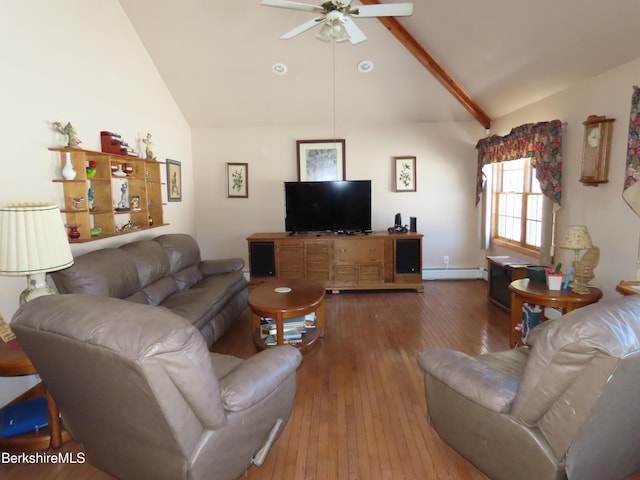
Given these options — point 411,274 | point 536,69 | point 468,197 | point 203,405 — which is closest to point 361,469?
point 203,405

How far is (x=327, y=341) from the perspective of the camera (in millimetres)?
3543

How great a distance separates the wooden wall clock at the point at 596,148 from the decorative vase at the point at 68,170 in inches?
168

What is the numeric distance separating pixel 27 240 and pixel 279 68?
358cm

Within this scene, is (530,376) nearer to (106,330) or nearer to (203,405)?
(203,405)

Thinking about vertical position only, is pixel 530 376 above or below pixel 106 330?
below

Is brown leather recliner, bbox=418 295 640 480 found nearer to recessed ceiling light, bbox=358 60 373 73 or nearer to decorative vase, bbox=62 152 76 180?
decorative vase, bbox=62 152 76 180

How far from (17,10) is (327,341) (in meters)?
3.47

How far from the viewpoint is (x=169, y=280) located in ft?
12.1

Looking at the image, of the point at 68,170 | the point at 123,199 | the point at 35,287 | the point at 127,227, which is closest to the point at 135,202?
the point at 123,199

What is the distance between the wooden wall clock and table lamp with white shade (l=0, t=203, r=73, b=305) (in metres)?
3.95

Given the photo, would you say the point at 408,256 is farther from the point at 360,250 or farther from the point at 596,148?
the point at 596,148

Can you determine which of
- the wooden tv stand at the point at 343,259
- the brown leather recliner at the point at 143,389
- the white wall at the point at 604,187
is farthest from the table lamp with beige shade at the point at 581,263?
the brown leather recliner at the point at 143,389

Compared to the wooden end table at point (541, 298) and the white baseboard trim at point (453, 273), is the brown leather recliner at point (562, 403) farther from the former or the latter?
the white baseboard trim at point (453, 273)

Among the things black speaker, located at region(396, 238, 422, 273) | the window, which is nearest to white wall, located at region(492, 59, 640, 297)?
the window
